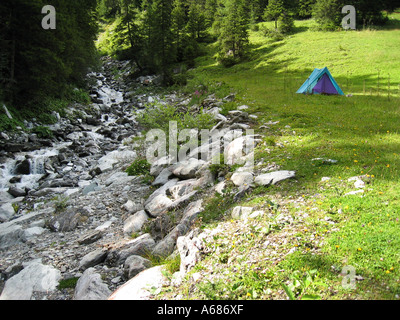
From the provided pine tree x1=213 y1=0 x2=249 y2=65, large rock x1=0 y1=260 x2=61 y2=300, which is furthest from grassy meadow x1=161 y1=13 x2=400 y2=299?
pine tree x1=213 y1=0 x2=249 y2=65

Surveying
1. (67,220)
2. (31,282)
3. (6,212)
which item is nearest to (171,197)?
(67,220)

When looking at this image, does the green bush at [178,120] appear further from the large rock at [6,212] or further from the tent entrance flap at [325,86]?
the tent entrance flap at [325,86]

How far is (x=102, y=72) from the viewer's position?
45156mm

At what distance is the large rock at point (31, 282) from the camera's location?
543cm

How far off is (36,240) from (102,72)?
4291 cm

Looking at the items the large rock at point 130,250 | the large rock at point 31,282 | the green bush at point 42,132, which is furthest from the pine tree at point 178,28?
the large rock at point 31,282

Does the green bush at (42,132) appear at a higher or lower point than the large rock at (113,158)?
higher

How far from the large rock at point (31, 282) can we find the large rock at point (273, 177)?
4.98 metres

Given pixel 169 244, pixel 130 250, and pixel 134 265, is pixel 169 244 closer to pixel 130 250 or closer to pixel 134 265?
pixel 134 265

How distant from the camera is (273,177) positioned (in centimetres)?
626

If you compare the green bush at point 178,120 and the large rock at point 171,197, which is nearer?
the large rock at point 171,197

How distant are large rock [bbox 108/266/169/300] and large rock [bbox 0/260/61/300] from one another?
230 cm

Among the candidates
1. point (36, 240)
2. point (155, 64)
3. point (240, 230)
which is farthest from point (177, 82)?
point (240, 230)

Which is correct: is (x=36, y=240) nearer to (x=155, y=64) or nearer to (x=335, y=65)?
(x=155, y=64)
